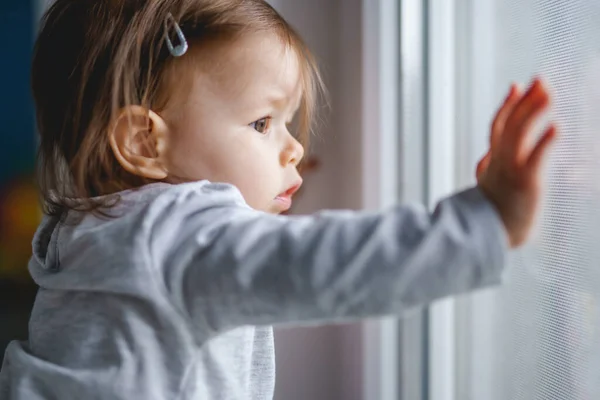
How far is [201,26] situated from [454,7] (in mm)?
388

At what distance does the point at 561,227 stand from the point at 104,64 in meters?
0.41

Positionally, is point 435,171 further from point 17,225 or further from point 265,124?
point 17,225

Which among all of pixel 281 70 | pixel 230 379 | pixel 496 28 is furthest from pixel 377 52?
pixel 230 379

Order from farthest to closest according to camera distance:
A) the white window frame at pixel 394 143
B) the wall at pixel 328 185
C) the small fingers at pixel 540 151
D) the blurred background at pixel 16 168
Result: 1. the blurred background at pixel 16 168
2. the wall at pixel 328 185
3. the white window frame at pixel 394 143
4. the small fingers at pixel 540 151

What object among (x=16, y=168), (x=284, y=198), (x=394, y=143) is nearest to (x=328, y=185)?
(x=394, y=143)

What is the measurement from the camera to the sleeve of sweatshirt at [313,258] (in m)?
0.37

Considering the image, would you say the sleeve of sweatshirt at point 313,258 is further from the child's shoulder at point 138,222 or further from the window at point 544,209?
the window at point 544,209

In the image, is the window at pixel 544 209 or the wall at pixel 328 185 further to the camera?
the wall at pixel 328 185

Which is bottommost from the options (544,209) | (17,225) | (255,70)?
(17,225)

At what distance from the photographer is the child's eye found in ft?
1.90

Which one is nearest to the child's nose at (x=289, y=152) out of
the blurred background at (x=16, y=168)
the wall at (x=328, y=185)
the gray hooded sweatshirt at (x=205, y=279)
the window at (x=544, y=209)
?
the gray hooded sweatshirt at (x=205, y=279)

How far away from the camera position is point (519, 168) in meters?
0.37

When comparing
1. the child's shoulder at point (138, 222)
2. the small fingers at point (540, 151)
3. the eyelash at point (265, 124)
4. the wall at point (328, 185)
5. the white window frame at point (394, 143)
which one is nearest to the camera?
the small fingers at point (540, 151)

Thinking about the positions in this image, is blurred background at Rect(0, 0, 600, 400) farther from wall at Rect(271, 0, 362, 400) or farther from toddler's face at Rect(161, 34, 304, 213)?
toddler's face at Rect(161, 34, 304, 213)
